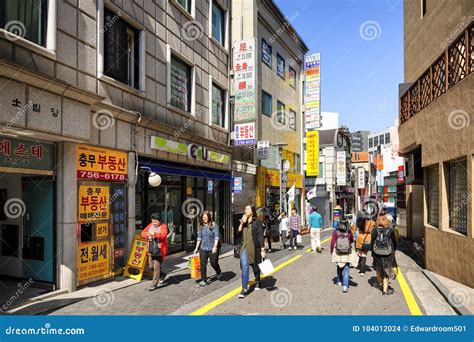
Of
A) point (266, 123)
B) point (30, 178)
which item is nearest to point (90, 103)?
point (30, 178)

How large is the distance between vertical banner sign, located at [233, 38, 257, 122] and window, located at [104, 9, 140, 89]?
6910mm

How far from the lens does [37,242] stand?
8.36m

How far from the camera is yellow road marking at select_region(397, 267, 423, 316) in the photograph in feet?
Answer: 21.8

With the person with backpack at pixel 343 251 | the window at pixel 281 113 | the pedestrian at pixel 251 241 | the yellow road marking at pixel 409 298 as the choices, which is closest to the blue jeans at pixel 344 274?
the person with backpack at pixel 343 251

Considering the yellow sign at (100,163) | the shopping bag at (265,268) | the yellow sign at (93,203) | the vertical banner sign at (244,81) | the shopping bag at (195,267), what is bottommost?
the shopping bag at (195,267)

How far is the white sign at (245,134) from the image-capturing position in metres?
16.9

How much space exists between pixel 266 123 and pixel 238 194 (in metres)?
6.03

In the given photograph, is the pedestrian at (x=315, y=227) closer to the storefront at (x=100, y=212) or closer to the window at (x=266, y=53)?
the storefront at (x=100, y=212)

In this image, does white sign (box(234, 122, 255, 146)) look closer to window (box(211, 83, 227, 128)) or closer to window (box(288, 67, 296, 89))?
window (box(211, 83, 227, 128))

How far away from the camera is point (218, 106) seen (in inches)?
666

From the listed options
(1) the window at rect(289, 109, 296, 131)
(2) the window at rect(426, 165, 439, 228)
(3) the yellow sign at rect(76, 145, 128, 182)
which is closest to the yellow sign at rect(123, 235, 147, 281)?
(3) the yellow sign at rect(76, 145, 128, 182)

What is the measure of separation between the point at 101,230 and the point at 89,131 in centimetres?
252

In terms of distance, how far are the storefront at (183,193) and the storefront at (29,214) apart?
3042 millimetres

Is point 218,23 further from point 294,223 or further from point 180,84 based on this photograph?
point 294,223
